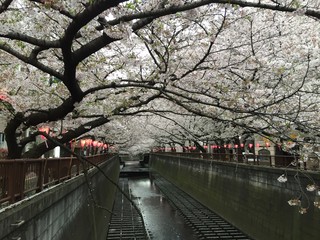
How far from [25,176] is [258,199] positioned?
15886 mm

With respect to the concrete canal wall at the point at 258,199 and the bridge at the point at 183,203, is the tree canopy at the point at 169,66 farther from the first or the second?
the concrete canal wall at the point at 258,199

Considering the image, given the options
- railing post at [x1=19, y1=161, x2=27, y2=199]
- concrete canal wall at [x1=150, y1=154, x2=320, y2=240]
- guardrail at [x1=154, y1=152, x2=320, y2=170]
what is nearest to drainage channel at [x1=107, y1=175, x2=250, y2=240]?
concrete canal wall at [x1=150, y1=154, x2=320, y2=240]

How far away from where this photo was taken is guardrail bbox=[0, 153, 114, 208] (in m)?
6.69

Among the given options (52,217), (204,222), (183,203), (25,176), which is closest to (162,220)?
(204,222)

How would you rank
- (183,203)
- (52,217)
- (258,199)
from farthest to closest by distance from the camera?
(183,203), (258,199), (52,217)

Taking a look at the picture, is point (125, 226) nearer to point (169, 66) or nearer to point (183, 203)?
point (183, 203)

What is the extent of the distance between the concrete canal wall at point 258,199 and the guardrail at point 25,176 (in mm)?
6411

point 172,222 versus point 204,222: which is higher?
point 204,222

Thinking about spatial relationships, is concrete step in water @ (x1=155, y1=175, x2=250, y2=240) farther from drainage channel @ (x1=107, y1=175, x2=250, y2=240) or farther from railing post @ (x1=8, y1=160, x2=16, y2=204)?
railing post @ (x1=8, y1=160, x2=16, y2=204)

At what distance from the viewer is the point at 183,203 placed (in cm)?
3378

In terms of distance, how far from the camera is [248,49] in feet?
41.2

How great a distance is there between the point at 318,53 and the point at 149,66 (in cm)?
657

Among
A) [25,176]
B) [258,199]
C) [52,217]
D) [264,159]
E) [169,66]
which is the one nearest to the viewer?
[25,176]

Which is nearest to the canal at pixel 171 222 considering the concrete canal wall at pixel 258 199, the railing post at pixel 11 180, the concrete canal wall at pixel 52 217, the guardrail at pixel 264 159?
the concrete canal wall at pixel 258 199
